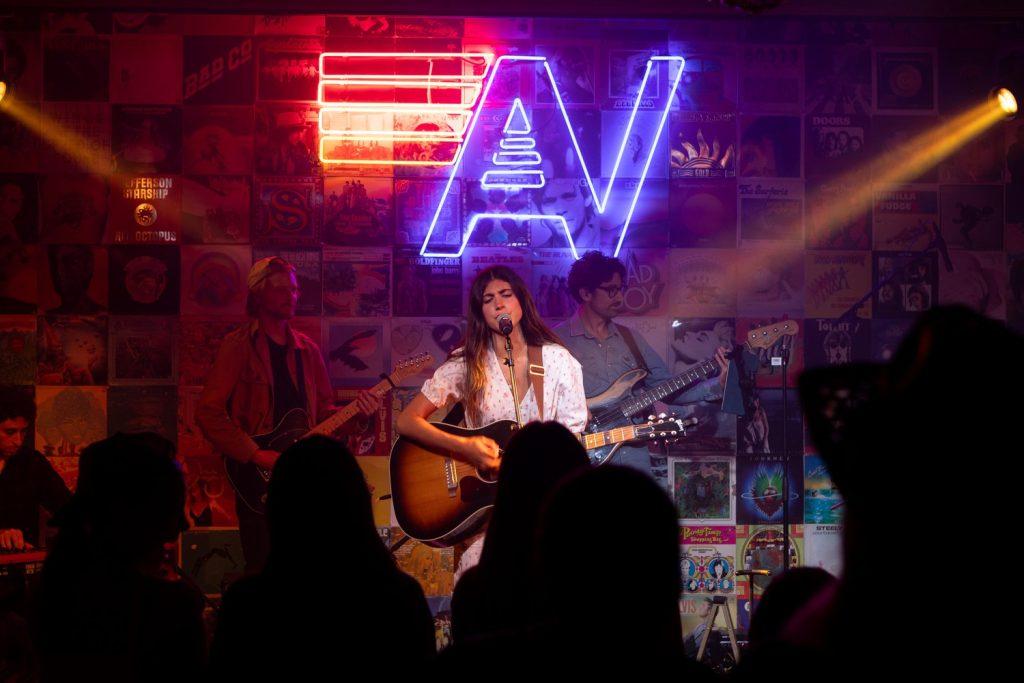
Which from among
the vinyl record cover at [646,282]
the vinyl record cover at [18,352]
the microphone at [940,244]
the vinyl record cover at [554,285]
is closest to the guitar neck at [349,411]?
the vinyl record cover at [554,285]

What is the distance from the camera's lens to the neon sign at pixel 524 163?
628 cm

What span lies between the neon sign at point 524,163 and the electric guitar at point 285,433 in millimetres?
814

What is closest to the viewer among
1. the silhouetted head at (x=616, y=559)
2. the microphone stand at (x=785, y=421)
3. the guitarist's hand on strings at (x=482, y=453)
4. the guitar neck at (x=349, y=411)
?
the silhouetted head at (x=616, y=559)

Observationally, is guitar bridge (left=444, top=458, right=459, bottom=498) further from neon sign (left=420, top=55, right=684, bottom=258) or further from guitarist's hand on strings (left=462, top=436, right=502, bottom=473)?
neon sign (left=420, top=55, right=684, bottom=258)

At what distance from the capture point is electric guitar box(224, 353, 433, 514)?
19.7 feet

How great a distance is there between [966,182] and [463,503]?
4273 millimetres

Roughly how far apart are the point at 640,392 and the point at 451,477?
4.79ft

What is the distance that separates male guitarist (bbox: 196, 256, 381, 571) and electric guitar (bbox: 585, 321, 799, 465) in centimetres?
154

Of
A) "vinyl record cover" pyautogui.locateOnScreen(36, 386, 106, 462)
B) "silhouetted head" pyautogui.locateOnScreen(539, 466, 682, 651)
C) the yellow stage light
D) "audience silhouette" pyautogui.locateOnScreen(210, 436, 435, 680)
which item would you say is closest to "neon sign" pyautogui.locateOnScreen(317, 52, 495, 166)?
"vinyl record cover" pyautogui.locateOnScreen(36, 386, 106, 462)

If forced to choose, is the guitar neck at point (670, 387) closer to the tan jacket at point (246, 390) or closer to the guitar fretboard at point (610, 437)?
the guitar fretboard at point (610, 437)

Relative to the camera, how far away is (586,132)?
6355 mm

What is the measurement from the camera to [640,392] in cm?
617

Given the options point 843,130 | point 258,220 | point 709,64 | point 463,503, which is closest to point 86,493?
point 463,503

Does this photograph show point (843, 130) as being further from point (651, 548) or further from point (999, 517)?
point (999, 517)
